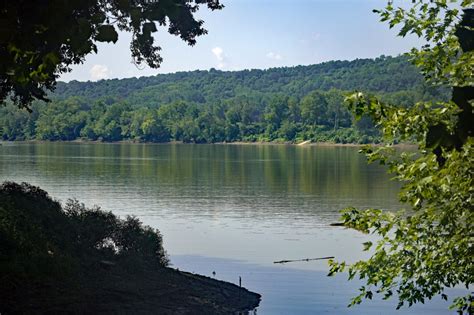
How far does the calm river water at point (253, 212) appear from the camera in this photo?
33375mm

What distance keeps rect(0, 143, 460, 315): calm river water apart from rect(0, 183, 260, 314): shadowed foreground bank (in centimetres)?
320

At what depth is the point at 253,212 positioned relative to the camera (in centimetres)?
5912

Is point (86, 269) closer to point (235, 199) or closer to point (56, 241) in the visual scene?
point (56, 241)

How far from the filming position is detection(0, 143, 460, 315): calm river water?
3338 cm

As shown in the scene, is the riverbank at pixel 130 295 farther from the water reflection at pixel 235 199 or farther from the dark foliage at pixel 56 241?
the water reflection at pixel 235 199

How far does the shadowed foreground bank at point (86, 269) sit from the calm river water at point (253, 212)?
3197mm

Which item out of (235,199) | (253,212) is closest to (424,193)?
(253,212)

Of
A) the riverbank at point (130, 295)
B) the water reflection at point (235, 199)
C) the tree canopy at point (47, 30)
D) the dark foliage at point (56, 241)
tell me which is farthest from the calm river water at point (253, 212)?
the tree canopy at point (47, 30)

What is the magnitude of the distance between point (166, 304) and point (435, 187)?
47.5ft

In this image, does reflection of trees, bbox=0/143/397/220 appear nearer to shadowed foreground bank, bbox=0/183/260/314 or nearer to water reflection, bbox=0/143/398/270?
water reflection, bbox=0/143/398/270

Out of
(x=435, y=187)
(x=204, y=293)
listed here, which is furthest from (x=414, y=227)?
(x=204, y=293)

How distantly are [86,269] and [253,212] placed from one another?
34.1 meters

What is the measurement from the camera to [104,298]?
2297 centimetres

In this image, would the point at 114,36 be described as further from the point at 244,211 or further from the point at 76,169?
the point at 76,169
